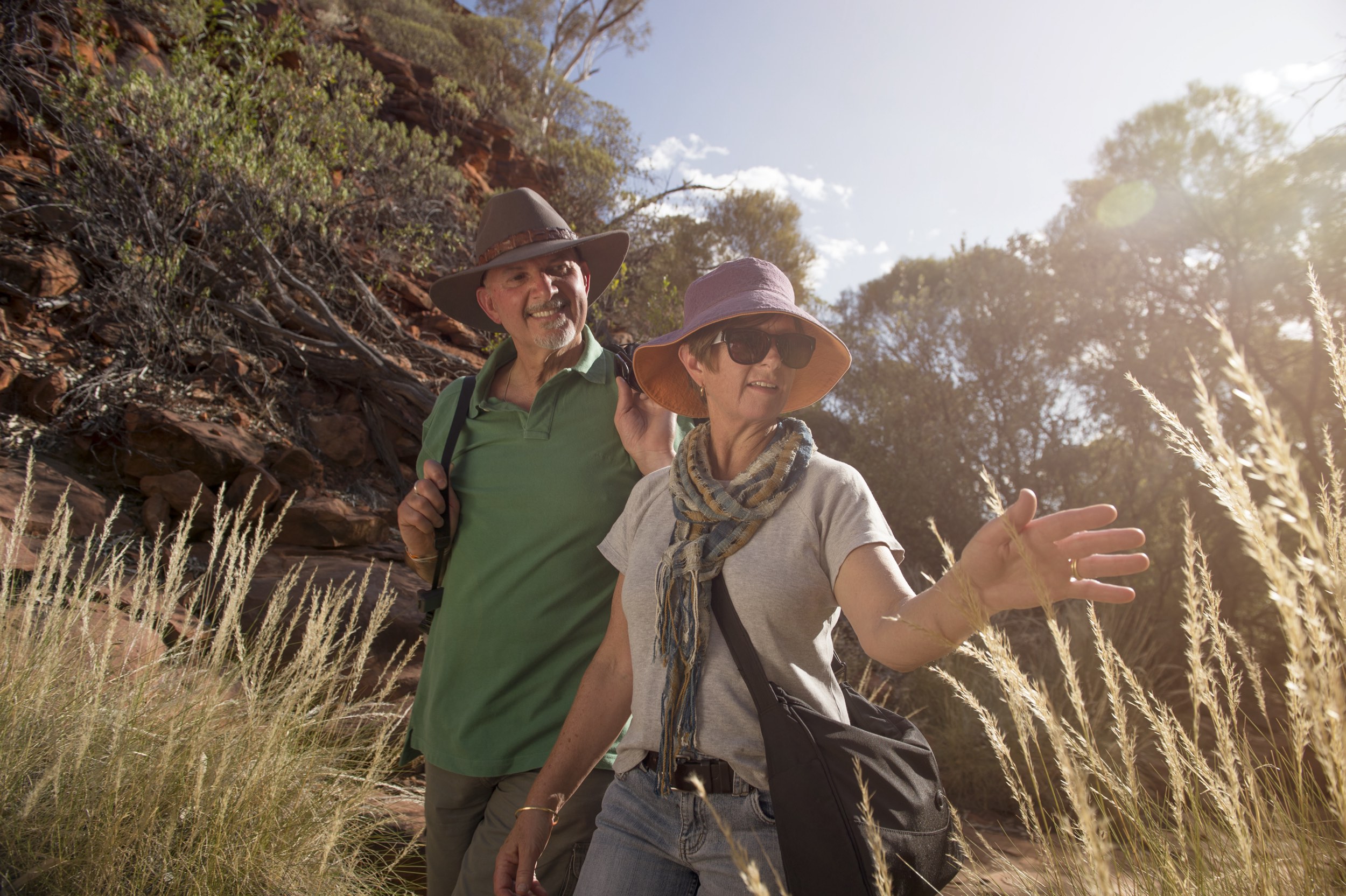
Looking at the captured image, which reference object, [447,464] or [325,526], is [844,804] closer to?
[447,464]

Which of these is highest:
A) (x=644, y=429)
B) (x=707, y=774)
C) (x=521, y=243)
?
(x=521, y=243)

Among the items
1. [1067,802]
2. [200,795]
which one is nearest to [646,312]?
[1067,802]

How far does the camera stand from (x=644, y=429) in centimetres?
218

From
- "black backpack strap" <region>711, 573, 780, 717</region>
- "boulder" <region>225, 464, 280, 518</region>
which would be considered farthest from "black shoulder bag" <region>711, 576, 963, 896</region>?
"boulder" <region>225, 464, 280, 518</region>

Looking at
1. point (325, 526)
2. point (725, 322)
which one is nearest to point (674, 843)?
point (725, 322)

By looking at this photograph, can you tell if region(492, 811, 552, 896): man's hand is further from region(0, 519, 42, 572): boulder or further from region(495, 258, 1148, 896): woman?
region(0, 519, 42, 572): boulder

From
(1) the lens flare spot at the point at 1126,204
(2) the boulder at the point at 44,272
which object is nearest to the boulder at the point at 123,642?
(2) the boulder at the point at 44,272

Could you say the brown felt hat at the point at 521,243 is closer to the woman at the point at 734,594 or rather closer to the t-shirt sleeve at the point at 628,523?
the woman at the point at 734,594

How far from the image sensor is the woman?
1.09 m

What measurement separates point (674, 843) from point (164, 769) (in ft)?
6.43

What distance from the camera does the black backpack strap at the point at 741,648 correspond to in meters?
1.35

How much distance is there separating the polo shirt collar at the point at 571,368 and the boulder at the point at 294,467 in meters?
4.18

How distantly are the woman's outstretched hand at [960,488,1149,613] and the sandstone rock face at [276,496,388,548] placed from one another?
5.51 meters

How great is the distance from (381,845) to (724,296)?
3150 millimetres
